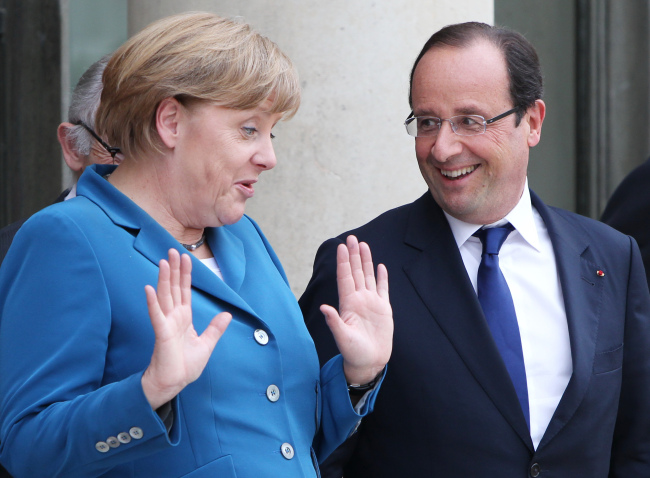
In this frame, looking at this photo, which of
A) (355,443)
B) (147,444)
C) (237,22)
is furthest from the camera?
(355,443)

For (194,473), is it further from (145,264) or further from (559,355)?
(559,355)

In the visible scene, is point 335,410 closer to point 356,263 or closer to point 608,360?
point 356,263

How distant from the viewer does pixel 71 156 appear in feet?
11.2

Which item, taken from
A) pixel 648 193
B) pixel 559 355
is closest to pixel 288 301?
pixel 559 355

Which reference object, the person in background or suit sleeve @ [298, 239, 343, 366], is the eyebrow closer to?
suit sleeve @ [298, 239, 343, 366]

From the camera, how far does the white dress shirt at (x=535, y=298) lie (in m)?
2.73

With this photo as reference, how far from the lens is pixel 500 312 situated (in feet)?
9.12

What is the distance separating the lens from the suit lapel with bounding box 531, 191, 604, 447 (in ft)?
8.80

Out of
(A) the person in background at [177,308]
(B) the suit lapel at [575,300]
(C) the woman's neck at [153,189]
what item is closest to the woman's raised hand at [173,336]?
(A) the person in background at [177,308]

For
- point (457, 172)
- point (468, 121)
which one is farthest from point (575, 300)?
point (468, 121)

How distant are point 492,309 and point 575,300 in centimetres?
25

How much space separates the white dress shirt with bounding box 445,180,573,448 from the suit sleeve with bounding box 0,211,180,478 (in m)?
1.18

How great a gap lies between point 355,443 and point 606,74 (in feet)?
14.7

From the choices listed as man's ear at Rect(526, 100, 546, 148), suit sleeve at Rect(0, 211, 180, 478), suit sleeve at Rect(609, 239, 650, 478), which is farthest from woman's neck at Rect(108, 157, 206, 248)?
suit sleeve at Rect(609, 239, 650, 478)
